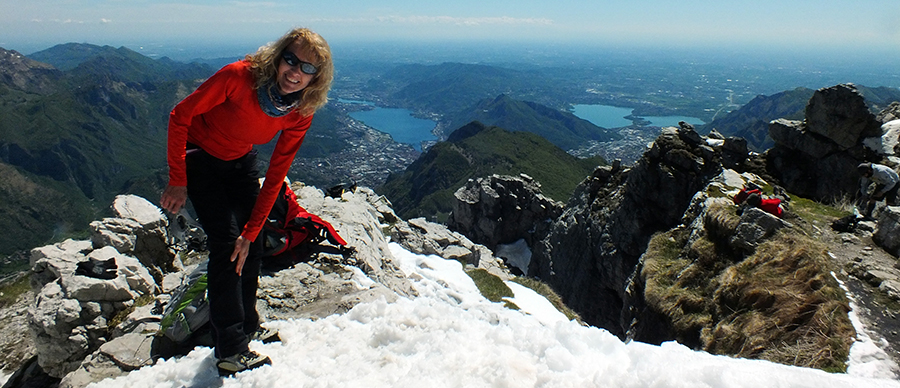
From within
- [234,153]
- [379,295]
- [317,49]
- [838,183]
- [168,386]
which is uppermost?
[317,49]

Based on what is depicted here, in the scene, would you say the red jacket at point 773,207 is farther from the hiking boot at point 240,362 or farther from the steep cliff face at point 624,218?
the steep cliff face at point 624,218

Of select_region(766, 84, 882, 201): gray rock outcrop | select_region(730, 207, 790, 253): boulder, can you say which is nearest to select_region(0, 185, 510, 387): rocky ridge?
select_region(730, 207, 790, 253): boulder

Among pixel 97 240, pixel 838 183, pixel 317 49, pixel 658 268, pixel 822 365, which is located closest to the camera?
pixel 317 49

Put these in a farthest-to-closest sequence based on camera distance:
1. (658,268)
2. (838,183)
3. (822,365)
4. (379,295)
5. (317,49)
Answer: (838,183)
(658,268)
(379,295)
(822,365)
(317,49)

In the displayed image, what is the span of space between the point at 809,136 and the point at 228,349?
4119 centimetres

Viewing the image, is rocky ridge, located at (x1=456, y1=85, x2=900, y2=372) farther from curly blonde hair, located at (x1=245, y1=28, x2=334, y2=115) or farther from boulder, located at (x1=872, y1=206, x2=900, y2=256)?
curly blonde hair, located at (x1=245, y1=28, x2=334, y2=115)

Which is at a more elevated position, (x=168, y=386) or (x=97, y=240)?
(x=168, y=386)

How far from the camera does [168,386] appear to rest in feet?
17.3

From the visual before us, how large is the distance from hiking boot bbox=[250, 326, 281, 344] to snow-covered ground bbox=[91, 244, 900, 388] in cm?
13

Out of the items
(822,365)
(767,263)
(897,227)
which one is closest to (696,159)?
(897,227)

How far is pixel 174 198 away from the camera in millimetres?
4902

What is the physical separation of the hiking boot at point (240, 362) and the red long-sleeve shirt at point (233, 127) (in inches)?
63.5

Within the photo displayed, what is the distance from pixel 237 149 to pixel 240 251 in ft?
4.49

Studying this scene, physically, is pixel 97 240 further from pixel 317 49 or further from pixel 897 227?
pixel 897 227
